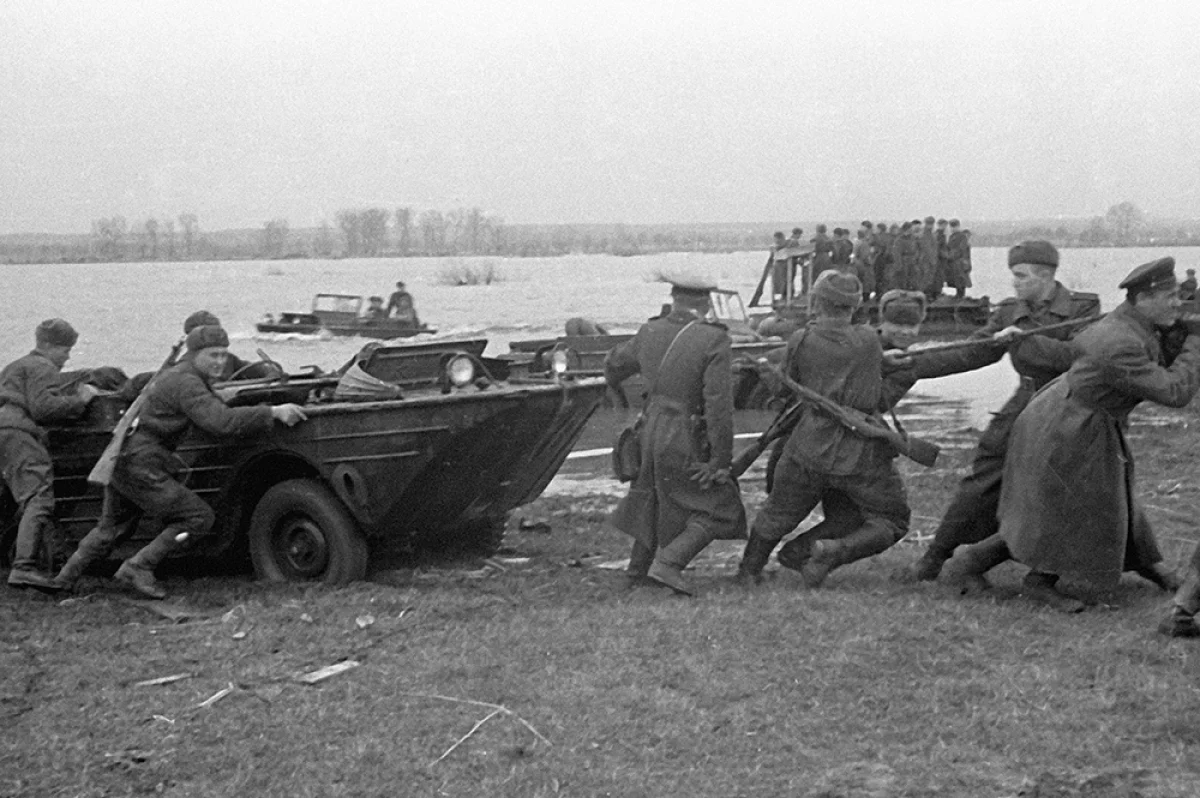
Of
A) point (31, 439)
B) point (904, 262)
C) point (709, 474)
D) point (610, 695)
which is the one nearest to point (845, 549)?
point (709, 474)

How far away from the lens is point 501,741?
209 inches

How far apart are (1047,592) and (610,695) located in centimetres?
236

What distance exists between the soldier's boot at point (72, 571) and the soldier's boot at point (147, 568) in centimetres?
23

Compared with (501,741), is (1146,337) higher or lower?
higher

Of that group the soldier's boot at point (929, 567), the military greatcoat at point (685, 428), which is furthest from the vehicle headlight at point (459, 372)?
the soldier's boot at point (929, 567)

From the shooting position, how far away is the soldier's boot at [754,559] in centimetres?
767

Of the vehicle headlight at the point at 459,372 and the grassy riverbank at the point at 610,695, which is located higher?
the vehicle headlight at the point at 459,372

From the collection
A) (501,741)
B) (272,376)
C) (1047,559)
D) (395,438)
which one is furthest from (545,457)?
(501,741)

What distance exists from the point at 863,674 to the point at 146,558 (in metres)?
4.11

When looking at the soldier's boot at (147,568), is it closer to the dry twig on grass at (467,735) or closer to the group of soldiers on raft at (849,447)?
the group of soldiers on raft at (849,447)

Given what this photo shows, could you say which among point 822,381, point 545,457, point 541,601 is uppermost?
point 822,381

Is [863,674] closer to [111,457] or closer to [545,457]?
[545,457]

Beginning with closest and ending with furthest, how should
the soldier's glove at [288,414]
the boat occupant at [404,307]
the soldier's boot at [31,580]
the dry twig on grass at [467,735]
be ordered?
1. the dry twig on grass at [467,735]
2. the soldier's glove at [288,414]
3. the soldier's boot at [31,580]
4. the boat occupant at [404,307]

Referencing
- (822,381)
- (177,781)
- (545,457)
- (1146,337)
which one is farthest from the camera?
(545,457)
